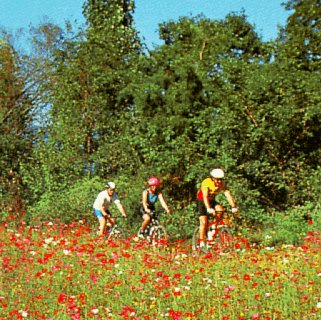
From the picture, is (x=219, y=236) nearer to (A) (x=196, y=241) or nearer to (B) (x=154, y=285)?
(A) (x=196, y=241)

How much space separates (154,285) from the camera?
7.87 meters

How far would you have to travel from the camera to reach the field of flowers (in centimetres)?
679

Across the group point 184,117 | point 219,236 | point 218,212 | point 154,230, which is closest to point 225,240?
point 219,236

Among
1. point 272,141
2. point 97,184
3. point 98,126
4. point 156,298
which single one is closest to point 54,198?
point 97,184

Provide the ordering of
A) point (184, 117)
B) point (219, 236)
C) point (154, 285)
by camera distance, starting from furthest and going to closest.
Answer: point (184, 117) < point (219, 236) < point (154, 285)

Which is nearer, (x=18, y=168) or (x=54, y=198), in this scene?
(x=54, y=198)

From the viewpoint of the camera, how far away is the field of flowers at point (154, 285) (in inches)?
267

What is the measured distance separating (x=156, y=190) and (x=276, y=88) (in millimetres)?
5372

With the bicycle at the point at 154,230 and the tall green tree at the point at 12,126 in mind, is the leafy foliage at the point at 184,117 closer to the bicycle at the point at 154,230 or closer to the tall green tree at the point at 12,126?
the tall green tree at the point at 12,126

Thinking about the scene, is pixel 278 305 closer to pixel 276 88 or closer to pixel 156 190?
pixel 156 190

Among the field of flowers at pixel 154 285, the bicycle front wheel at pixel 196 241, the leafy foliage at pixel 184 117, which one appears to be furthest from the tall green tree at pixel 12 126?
the field of flowers at pixel 154 285

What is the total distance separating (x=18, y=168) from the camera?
70.3 ft

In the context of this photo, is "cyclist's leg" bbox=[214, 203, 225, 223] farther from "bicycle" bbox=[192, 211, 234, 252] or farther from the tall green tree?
the tall green tree

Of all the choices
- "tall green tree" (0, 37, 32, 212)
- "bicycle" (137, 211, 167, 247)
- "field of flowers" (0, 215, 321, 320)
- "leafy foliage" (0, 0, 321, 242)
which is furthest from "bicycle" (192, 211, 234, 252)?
"tall green tree" (0, 37, 32, 212)
